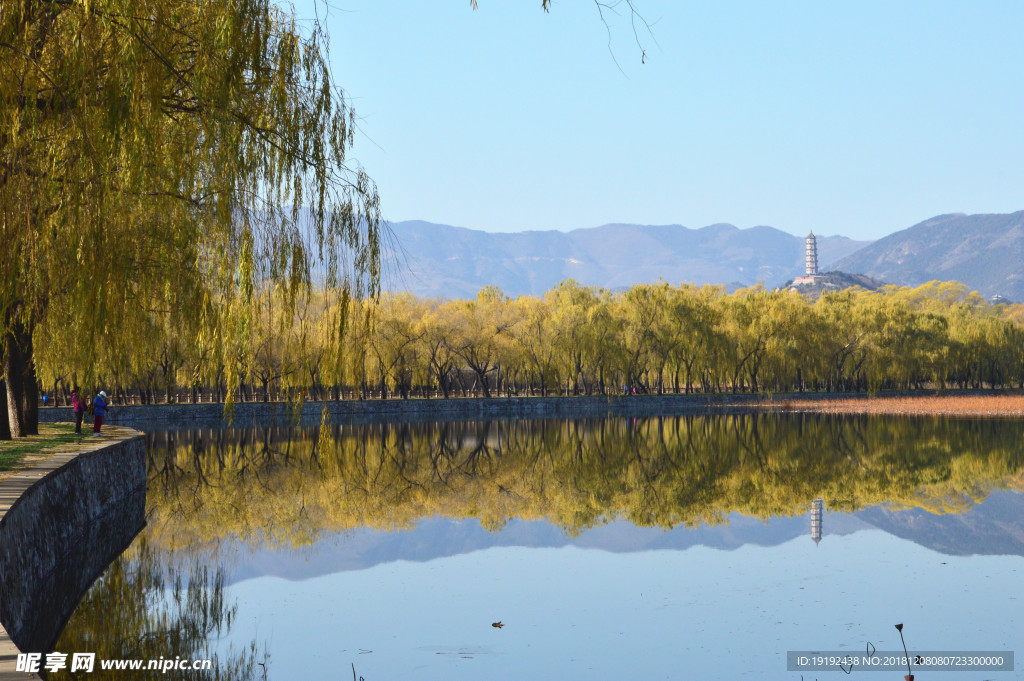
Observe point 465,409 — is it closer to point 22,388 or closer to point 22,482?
point 22,388

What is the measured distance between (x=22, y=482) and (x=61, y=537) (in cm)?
136

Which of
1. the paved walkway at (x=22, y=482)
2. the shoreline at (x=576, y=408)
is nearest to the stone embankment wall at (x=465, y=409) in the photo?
the shoreline at (x=576, y=408)

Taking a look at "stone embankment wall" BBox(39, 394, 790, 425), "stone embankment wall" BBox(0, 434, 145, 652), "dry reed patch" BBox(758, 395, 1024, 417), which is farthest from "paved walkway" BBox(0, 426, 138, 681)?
"dry reed patch" BBox(758, 395, 1024, 417)

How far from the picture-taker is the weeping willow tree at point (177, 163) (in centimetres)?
600

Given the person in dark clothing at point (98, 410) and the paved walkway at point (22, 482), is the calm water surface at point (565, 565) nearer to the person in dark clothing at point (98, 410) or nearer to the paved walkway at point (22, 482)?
the paved walkway at point (22, 482)

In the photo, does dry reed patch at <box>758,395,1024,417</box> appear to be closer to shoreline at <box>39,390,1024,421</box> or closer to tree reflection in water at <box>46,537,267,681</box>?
shoreline at <box>39,390,1024,421</box>

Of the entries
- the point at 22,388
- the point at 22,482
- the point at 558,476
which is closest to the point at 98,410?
the point at 22,388

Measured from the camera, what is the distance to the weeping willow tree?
6000mm

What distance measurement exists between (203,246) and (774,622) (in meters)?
6.02

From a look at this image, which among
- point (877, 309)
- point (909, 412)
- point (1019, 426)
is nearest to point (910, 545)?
point (1019, 426)

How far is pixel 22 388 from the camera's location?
17.8 meters

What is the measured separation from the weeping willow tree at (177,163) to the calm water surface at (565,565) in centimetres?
131

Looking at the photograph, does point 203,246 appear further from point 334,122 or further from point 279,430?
point 279,430

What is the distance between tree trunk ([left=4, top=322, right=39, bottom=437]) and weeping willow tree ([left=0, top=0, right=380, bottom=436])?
933 centimetres
